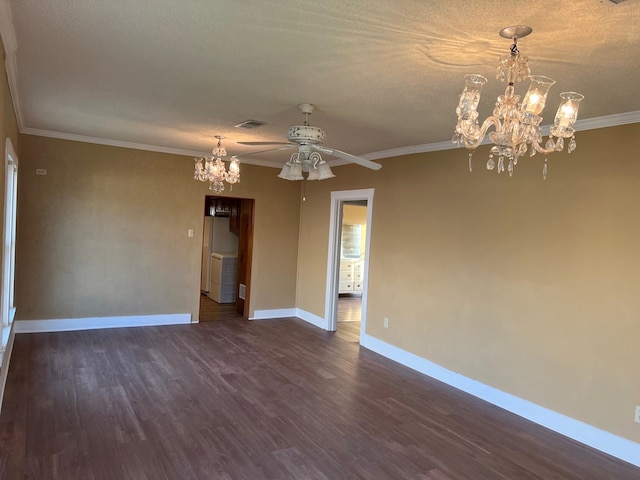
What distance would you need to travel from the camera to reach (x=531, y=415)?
3.70 metres

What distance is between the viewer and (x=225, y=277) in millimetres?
8000

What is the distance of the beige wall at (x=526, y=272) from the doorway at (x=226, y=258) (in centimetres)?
243

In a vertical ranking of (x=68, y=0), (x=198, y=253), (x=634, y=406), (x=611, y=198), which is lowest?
(x=634, y=406)

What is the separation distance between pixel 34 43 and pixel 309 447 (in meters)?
3.11

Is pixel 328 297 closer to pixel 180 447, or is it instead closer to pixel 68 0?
pixel 180 447

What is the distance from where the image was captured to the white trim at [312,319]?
21.3ft

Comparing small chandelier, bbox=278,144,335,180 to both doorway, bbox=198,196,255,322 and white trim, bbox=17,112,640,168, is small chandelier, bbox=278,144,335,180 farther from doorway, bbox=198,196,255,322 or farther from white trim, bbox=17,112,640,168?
doorway, bbox=198,196,255,322

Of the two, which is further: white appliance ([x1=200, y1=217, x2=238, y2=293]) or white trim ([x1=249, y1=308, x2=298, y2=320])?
white appliance ([x1=200, y1=217, x2=238, y2=293])

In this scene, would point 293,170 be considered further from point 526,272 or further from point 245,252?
point 245,252

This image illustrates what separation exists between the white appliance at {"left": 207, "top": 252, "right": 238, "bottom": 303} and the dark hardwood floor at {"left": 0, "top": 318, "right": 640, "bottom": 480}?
3.01m

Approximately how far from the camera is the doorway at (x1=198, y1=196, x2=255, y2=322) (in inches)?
273

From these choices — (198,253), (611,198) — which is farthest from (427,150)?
(198,253)

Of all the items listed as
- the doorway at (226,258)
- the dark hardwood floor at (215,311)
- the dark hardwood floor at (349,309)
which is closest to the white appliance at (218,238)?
the doorway at (226,258)

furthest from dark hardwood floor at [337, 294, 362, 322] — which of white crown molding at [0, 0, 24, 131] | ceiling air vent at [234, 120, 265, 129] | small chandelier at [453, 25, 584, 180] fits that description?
small chandelier at [453, 25, 584, 180]
